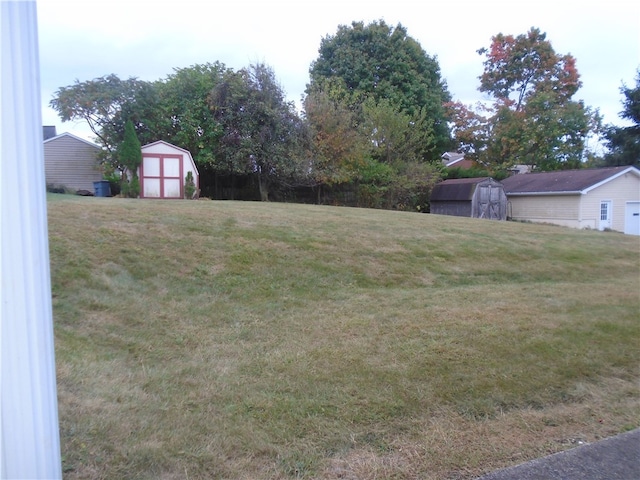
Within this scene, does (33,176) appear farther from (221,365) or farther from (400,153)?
(400,153)

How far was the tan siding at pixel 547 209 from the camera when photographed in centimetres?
2309

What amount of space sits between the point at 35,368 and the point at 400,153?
1020 inches

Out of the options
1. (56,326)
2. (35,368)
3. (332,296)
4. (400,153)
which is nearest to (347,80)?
(400,153)

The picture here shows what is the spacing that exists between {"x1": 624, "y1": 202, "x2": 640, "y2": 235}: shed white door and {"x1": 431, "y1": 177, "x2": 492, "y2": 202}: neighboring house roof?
7.03 metres

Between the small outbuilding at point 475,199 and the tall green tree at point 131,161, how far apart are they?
1593cm

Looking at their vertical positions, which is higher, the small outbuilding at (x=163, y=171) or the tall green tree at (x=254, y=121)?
the tall green tree at (x=254, y=121)

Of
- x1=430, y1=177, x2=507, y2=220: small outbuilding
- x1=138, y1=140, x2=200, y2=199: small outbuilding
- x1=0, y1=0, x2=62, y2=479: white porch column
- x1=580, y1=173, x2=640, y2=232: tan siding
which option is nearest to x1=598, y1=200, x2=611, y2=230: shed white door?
x1=580, y1=173, x2=640, y2=232: tan siding

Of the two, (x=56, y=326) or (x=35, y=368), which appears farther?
(x=56, y=326)

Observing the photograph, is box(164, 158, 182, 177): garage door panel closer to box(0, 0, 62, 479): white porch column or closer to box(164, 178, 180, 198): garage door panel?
box(164, 178, 180, 198): garage door panel

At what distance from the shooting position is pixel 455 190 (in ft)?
82.2

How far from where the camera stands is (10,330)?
1555mm

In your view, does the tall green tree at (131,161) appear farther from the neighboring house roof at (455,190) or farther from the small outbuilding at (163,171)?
the neighboring house roof at (455,190)

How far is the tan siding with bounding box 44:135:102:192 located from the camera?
19234mm

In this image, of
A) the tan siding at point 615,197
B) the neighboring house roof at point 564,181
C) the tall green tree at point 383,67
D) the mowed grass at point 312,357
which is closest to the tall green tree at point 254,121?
the mowed grass at point 312,357
